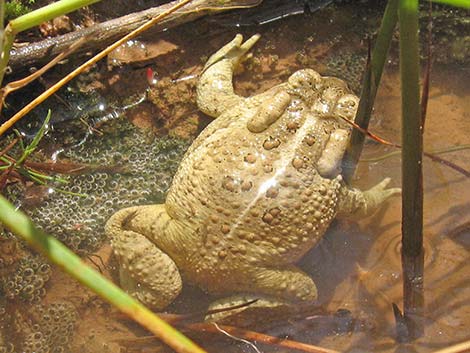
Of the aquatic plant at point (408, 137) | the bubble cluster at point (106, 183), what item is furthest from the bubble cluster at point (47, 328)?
the aquatic plant at point (408, 137)

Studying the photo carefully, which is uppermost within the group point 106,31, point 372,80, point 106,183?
point 106,31

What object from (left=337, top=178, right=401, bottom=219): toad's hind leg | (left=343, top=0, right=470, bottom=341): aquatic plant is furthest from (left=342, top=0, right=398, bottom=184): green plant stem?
(left=337, top=178, right=401, bottom=219): toad's hind leg

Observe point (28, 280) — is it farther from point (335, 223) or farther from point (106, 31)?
point (335, 223)

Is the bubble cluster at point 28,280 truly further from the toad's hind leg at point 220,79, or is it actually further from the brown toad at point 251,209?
the toad's hind leg at point 220,79

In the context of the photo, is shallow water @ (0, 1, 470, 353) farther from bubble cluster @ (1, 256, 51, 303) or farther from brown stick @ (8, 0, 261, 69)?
brown stick @ (8, 0, 261, 69)

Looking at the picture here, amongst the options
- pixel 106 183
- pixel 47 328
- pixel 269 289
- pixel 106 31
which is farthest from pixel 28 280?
pixel 106 31

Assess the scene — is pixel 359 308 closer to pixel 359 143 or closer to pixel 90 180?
pixel 359 143
